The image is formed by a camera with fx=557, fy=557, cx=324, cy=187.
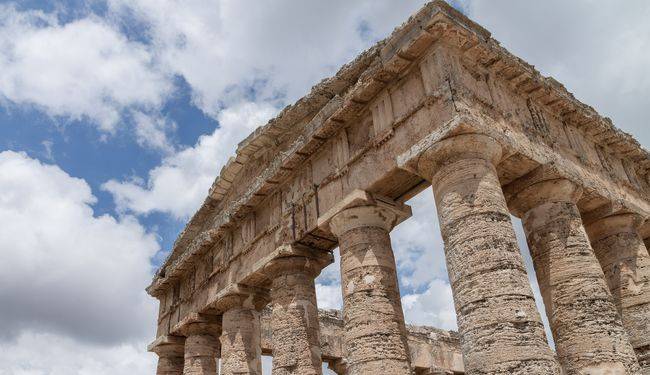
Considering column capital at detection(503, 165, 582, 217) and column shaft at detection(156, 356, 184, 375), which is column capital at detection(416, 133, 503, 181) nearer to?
column capital at detection(503, 165, 582, 217)

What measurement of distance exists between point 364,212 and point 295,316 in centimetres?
293

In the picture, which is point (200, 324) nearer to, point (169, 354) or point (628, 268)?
point (169, 354)

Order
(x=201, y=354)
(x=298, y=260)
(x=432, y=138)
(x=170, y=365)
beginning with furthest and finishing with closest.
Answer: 1. (x=170, y=365)
2. (x=201, y=354)
3. (x=298, y=260)
4. (x=432, y=138)

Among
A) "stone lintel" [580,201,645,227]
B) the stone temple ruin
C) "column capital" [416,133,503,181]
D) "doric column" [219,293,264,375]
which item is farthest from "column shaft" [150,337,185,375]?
"stone lintel" [580,201,645,227]

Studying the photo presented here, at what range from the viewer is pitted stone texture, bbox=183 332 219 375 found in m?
14.8

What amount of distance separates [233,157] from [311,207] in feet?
12.7

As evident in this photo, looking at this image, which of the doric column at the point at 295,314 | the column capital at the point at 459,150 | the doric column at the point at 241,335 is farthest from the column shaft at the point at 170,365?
the column capital at the point at 459,150

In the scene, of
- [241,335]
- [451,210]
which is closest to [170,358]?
[241,335]

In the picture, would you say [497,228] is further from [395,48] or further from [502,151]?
[395,48]

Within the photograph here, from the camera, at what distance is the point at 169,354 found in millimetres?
16672

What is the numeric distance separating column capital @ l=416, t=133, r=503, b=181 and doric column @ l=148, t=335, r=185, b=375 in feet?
35.0

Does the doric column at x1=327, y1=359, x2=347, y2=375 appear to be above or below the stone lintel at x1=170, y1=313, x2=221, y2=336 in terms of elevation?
below

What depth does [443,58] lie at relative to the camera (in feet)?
30.9

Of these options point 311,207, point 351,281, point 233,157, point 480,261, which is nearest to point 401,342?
point 351,281
